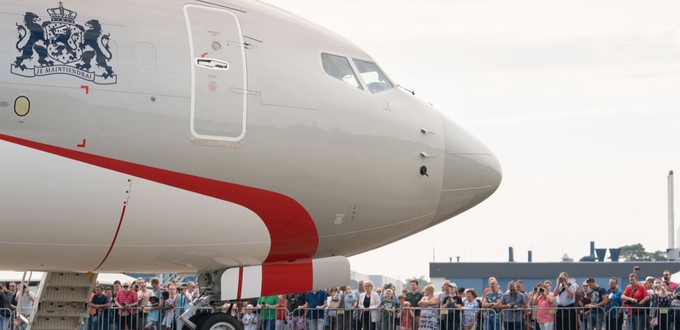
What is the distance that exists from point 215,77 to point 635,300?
1181 centimetres

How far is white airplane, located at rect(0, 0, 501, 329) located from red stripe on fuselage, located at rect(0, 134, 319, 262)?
0.06ft

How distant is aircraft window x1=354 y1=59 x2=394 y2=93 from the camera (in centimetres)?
1689

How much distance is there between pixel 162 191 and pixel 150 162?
428 millimetres

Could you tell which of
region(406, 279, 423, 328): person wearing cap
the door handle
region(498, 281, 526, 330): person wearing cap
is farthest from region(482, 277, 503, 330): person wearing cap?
the door handle

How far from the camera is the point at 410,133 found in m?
16.7

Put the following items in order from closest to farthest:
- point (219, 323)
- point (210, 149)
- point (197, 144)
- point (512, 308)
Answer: point (197, 144)
point (210, 149)
point (219, 323)
point (512, 308)

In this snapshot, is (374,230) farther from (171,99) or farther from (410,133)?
(171,99)

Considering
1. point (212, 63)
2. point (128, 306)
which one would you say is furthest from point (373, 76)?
point (128, 306)

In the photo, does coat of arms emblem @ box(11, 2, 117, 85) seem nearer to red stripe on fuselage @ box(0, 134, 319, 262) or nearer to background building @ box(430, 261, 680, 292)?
red stripe on fuselage @ box(0, 134, 319, 262)

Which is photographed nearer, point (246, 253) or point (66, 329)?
point (246, 253)

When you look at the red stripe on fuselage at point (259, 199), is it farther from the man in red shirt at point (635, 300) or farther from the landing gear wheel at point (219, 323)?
the man in red shirt at point (635, 300)

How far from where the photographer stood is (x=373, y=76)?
17.1 metres

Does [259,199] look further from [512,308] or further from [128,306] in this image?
[128,306]

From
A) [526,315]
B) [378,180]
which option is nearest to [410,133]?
[378,180]
